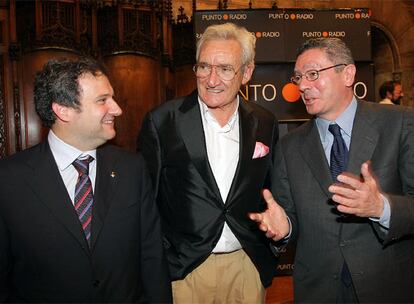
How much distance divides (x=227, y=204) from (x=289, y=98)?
7.94ft

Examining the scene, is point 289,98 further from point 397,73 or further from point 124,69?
point 397,73

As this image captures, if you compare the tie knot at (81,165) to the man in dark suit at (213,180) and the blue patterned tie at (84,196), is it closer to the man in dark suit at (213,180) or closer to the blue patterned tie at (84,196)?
the blue patterned tie at (84,196)

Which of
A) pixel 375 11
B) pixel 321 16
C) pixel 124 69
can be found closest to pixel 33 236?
pixel 321 16

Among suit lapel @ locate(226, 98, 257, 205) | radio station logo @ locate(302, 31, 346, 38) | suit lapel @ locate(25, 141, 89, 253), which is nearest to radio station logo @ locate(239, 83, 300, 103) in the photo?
radio station logo @ locate(302, 31, 346, 38)

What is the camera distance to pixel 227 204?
217 cm

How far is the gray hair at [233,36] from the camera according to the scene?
227cm

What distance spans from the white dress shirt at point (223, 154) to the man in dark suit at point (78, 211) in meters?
0.39

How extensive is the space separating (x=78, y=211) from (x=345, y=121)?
1322 millimetres

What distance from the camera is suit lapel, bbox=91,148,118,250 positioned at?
177 cm

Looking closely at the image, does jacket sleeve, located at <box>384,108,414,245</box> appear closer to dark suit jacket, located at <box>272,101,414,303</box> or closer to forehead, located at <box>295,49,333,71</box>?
dark suit jacket, located at <box>272,101,414,303</box>

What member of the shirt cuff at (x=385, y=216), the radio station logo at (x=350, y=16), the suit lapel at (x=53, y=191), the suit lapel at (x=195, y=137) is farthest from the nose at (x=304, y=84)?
the radio station logo at (x=350, y=16)

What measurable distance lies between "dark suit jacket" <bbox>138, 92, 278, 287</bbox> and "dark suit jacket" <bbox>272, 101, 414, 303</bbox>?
260 millimetres

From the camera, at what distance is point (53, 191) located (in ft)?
5.73

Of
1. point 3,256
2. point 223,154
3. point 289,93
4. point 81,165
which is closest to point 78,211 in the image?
point 81,165
